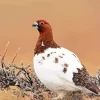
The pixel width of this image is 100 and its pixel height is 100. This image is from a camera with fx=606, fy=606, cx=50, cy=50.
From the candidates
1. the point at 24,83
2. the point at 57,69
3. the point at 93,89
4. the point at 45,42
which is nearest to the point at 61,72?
the point at 57,69

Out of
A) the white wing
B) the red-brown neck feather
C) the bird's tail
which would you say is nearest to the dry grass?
the red-brown neck feather

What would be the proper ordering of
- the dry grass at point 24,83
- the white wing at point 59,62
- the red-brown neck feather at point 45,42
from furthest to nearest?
the dry grass at point 24,83 < the red-brown neck feather at point 45,42 < the white wing at point 59,62

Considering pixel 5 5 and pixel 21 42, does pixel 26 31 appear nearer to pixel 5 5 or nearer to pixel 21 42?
pixel 21 42

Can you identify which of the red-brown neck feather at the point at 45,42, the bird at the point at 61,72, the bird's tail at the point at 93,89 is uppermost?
the red-brown neck feather at the point at 45,42

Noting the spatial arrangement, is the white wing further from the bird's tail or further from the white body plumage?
the bird's tail

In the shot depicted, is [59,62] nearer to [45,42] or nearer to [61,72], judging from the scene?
[61,72]

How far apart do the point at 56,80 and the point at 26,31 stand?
38.3 feet

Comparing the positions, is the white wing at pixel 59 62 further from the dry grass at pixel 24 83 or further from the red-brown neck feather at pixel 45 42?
the dry grass at pixel 24 83

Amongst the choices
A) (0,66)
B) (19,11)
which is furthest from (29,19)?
(0,66)

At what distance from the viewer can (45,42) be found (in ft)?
26.6

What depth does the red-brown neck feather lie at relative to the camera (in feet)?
26.4

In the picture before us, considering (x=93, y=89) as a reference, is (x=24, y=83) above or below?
above

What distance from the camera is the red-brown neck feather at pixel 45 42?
8055 mm

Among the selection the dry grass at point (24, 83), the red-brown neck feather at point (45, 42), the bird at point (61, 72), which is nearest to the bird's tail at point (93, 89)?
the bird at point (61, 72)
